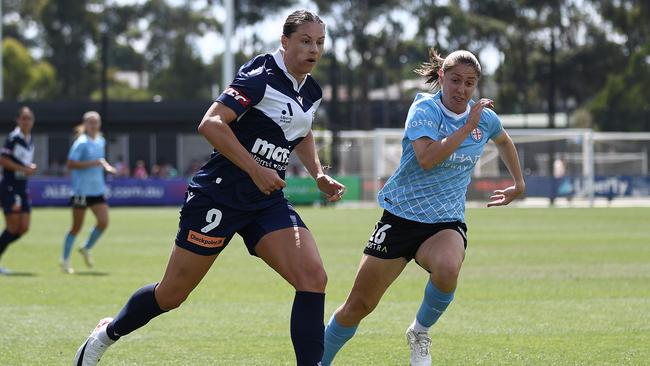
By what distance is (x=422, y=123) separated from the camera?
7.67 metres

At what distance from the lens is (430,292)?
7.87m

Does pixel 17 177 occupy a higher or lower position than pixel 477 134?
lower

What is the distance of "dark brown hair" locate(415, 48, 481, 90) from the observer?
762cm

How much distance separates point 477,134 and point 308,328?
194 centimetres

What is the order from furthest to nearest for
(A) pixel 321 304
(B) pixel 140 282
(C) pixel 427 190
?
(B) pixel 140 282, (C) pixel 427 190, (A) pixel 321 304

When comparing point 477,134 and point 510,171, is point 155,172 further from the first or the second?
point 477,134

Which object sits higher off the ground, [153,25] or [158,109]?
[153,25]

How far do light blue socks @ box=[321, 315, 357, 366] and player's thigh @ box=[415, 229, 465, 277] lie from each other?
0.68 meters

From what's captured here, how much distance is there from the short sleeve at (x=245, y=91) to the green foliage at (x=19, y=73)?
70766 mm

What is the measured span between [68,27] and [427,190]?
8143 centimetres

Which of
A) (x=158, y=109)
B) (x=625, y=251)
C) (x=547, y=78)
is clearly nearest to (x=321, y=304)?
(x=625, y=251)

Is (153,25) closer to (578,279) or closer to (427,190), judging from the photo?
(578,279)

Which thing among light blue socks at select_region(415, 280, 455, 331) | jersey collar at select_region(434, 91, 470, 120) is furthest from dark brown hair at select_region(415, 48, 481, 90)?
light blue socks at select_region(415, 280, 455, 331)

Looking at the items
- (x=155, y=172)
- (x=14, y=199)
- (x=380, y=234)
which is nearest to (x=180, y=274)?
(x=380, y=234)
